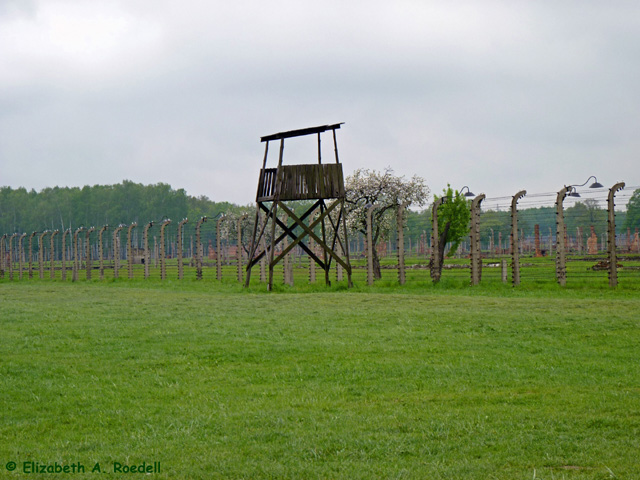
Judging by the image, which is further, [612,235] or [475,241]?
[475,241]

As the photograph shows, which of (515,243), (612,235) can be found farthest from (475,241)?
(612,235)

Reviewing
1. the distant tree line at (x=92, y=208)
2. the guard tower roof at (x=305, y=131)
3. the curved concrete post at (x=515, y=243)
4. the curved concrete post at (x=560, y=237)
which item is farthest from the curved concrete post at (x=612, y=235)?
the distant tree line at (x=92, y=208)

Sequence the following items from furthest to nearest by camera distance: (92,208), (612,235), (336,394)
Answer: (92,208) < (612,235) < (336,394)

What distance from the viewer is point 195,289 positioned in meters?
28.8

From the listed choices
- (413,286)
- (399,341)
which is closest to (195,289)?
(413,286)

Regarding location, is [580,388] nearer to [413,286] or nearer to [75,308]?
[75,308]

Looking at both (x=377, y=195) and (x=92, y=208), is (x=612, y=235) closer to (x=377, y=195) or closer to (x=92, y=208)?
(x=377, y=195)

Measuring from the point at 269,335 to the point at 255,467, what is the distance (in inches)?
284

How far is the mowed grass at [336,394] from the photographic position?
19.4ft

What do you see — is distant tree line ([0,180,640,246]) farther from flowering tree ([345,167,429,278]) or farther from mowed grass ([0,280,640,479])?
mowed grass ([0,280,640,479])

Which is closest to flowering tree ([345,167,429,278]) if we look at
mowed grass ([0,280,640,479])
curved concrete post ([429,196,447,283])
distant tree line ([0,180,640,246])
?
curved concrete post ([429,196,447,283])

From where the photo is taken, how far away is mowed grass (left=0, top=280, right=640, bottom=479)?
233 inches

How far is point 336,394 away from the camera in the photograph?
839 cm

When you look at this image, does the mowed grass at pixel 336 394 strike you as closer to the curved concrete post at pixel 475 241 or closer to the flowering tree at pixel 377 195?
the curved concrete post at pixel 475 241
